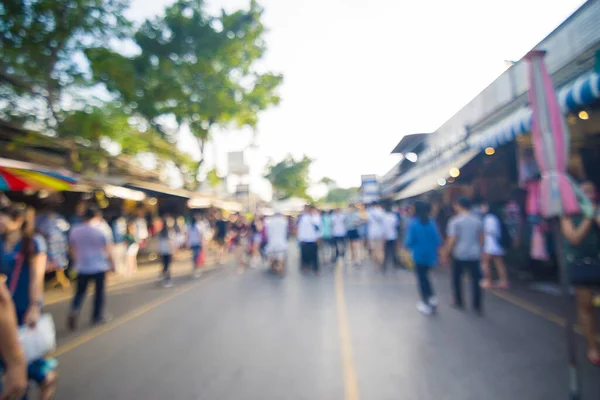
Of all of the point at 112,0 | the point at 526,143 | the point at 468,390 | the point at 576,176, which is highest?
the point at 112,0

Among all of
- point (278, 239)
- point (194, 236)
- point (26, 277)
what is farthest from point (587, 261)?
Answer: point (194, 236)

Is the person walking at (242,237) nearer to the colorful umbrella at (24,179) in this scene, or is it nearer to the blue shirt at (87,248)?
the colorful umbrella at (24,179)

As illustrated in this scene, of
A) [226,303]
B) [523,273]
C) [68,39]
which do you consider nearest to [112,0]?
[68,39]

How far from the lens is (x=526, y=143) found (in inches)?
275

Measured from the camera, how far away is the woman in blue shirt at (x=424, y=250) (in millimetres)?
5242

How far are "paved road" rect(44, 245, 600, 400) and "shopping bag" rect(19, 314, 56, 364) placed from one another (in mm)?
1184

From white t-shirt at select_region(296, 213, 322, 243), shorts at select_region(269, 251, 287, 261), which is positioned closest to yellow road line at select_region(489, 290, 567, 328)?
white t-shirt at select_region(296, 213, 322, 243)

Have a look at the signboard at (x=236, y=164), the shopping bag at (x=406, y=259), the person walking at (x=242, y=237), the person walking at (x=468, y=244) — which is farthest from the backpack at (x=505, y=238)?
the signboard at (x=236, y=164)

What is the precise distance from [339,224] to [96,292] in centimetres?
735

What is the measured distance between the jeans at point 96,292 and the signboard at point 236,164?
1477 inches

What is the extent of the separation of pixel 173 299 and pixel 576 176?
8.21 meters

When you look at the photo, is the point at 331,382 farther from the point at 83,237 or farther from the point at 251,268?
the point at 251,268

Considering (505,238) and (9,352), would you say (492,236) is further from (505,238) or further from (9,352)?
(9,352)

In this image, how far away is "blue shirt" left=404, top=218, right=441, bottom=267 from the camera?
17.6 feet
